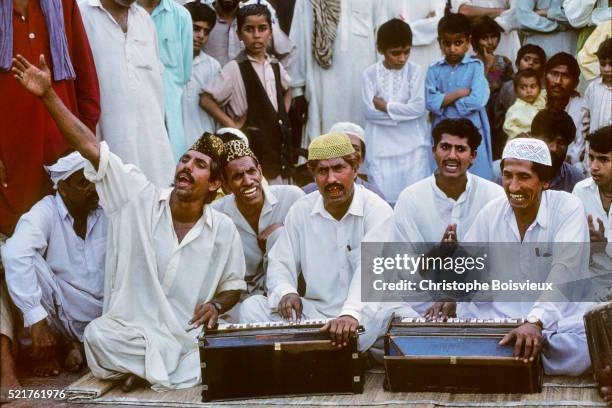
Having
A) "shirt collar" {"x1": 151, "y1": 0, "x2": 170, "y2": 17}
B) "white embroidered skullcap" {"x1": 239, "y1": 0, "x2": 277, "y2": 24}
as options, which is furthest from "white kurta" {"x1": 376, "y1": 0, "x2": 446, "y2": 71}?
"shirt collar" {"x1": 151, "y1": 0, "x2": 170, "y2": 17}

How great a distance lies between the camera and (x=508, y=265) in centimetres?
563

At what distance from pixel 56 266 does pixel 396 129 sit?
2629 mm

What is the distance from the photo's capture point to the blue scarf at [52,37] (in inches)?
223

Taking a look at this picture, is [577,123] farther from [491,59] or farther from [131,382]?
[131,382]

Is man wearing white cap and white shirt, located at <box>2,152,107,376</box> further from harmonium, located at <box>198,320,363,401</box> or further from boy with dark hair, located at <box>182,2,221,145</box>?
boy with dark hair, located at <box>182,2,221,145</box>

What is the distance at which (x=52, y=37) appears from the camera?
19.1 feet

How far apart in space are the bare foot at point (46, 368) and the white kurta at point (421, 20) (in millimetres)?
3358

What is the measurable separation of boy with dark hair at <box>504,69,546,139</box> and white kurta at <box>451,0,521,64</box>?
415mm

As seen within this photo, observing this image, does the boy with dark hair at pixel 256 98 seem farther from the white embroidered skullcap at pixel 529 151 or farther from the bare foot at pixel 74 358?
the white embroidered skullcap at pixel 529 151

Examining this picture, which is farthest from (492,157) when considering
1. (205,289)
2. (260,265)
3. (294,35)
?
→ (205,289)

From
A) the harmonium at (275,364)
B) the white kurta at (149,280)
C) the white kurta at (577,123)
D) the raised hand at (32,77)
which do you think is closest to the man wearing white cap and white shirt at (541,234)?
the harmonium at (275,364)

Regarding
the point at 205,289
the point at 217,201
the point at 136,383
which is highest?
the point at 217,201

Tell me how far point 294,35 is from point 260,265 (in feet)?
6.65

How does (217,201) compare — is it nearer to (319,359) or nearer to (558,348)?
(319,359)
